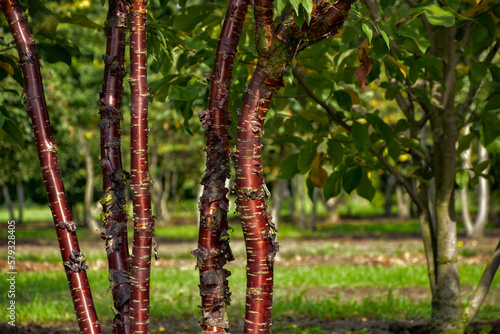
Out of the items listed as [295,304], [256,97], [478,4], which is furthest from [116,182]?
[295,304]

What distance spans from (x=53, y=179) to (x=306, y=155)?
1670 mm

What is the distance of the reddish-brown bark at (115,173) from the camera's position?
2.04 m

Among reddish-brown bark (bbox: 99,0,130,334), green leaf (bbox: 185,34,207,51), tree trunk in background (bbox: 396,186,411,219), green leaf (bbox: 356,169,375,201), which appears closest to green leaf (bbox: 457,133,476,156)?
green leaf (bbox: 356,169,375,201)

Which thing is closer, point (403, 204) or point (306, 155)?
point (306, 155)

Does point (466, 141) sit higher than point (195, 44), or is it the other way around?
point (195, 44)

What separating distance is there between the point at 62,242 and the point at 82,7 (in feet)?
24.3

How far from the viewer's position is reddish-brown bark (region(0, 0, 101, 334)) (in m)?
1.97

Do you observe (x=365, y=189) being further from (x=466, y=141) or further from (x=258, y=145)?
(x=258, y=145)

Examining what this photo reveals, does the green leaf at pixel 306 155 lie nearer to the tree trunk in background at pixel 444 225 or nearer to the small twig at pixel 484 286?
the tree trunk in background at pixel 444 225

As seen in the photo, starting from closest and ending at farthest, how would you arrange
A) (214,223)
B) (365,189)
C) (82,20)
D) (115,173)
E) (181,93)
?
(214,223)
(115,173)
(181,93)
(82,20)
(365,189)

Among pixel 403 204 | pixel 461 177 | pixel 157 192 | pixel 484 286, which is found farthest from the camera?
pixel 403 204

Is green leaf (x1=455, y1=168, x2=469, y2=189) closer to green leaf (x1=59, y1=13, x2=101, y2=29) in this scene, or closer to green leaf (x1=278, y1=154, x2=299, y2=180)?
green leaf (x1=278, y1=154, x2=299, y2=180)

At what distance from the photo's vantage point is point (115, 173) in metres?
2.07

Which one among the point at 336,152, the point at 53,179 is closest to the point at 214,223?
the point at 53,179
